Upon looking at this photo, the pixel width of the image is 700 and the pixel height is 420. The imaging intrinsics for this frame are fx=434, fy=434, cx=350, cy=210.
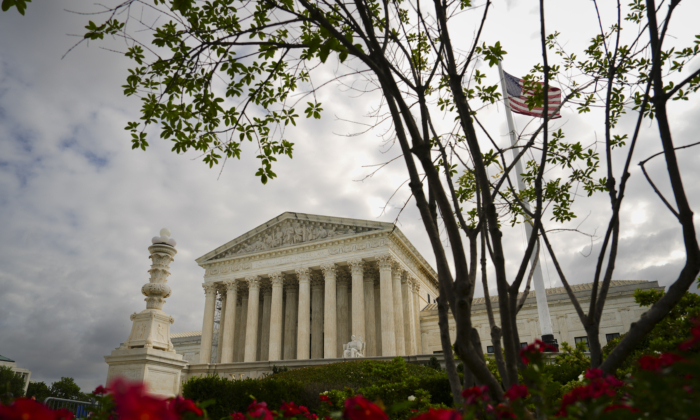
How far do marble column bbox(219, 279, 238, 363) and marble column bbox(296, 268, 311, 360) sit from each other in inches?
287

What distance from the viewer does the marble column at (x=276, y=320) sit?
37844 mm

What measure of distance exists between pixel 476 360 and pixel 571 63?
19.1ft

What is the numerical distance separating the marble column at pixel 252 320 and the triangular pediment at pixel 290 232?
10.1 feet

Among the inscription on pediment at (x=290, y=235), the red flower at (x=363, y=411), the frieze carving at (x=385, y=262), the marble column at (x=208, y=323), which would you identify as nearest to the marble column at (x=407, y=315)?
the frieze carving at (x=385, y=262)

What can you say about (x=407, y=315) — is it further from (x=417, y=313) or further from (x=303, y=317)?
(x=303, y=317)

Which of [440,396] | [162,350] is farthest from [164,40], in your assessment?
[440,396]

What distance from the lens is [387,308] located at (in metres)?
35.2

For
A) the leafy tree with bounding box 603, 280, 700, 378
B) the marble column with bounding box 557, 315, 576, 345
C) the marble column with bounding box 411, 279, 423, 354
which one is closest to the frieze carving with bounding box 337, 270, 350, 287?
the marble column with bounding box 411, 279, 423, 354

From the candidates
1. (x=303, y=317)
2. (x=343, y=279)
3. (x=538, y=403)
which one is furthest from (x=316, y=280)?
(x=538, y=403)

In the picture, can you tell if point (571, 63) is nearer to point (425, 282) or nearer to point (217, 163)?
point (217, 163)

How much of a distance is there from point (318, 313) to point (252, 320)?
623cm

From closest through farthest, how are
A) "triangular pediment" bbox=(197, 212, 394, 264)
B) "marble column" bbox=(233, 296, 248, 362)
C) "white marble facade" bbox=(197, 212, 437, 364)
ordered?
"white marble facade" bbox=(197, 212, 437, 364) → "triangular pediment" bbox=(197, 212, 394, 264) → "marble column" bbox=(233, 296, 248, 362)

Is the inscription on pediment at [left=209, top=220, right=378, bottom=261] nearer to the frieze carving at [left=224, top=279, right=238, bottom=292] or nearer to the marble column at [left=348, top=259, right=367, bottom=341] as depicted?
the frieze carving at [left=224, top=279, right=238, bottom=292]

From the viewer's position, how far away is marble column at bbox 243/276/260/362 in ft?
128
